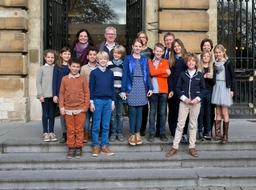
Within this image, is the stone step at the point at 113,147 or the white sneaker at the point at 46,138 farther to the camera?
the white sneaker at the point at 46,138

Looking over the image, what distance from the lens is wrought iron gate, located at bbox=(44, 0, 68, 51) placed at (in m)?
7.82

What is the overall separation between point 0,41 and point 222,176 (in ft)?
20.1

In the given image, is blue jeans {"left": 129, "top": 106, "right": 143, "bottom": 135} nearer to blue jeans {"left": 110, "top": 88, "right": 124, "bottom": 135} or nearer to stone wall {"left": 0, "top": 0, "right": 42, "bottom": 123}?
blue jeans {"left": 110, "top": 88, "right": 124, "bottom": 135}

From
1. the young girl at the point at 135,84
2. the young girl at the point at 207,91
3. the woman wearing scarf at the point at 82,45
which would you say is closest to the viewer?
the young girl at the point at 135,84

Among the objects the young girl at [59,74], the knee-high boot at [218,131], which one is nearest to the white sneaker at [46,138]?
the young girl at [59,74]

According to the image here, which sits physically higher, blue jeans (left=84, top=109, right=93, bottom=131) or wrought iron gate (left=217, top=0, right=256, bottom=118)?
wrought iron gate (left=217, top=0, right=256, bottom=118)

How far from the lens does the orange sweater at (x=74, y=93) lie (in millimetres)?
4633

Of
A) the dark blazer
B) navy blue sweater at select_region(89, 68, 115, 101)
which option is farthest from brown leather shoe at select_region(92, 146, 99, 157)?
the dark blazer

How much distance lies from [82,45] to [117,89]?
1219 millimetres

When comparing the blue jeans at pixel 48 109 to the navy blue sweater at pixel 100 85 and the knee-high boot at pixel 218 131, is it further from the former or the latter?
the knee-high boot at pixel 218 131

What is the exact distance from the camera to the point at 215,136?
5.36 meters

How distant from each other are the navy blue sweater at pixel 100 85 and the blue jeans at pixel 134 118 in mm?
503

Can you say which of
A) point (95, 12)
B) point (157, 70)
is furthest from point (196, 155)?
point (95, 12)

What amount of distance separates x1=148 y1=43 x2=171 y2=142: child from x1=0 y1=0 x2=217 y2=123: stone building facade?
2.49 metres
